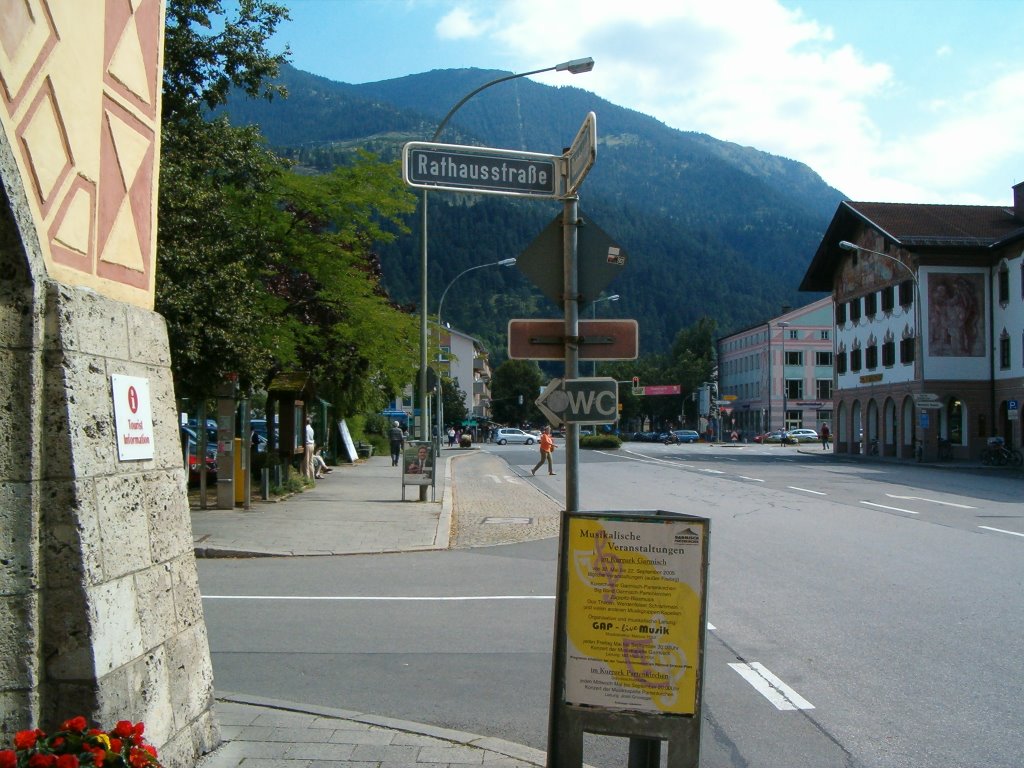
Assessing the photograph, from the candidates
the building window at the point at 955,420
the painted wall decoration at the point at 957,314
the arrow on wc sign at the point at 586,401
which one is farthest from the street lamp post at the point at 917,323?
the arrow on wc sign at the point at 586,401

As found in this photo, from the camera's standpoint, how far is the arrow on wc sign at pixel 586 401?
5.75m

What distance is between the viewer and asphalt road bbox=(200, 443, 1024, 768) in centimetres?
581

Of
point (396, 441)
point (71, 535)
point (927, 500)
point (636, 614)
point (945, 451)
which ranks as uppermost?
point (71, 535)

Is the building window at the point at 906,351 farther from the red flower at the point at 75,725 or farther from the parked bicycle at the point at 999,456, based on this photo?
the red flower at the point at 75,725

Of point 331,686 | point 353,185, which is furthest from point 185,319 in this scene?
point 331,686

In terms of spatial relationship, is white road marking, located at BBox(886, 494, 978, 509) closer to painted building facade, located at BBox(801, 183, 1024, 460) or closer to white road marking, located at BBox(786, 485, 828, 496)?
white road marking, located at BBox(786, 485, 828, 496)

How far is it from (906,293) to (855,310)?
810 cm

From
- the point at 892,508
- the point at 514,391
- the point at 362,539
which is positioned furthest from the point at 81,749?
the point at 514,391

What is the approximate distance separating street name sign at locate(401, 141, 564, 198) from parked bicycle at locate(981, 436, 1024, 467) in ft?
133

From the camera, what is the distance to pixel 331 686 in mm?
6773

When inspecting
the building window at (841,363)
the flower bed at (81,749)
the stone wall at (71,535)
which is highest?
the building window at (841,363)

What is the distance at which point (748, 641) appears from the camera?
815 centimetres

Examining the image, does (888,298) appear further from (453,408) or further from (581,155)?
(453,408)

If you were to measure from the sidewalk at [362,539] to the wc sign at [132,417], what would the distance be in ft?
5.11
